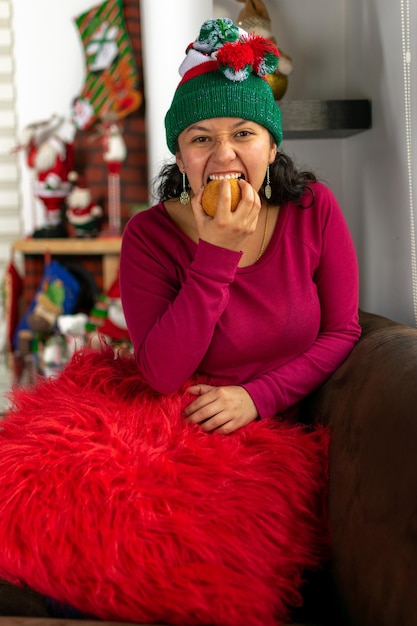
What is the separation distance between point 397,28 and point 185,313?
804 millimetres

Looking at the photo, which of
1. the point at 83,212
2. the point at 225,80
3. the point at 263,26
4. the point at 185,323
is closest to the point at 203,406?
the point at 185,323

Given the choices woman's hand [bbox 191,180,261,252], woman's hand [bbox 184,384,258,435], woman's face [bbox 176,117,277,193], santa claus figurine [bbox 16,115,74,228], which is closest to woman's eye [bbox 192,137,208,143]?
woman's face [bbox 176,117,277,193]

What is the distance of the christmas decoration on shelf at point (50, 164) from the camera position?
3682mm

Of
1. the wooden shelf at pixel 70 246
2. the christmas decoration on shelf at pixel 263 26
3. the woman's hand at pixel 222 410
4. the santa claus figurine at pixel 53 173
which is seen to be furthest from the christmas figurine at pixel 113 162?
the woman's hand at pixel 222 410

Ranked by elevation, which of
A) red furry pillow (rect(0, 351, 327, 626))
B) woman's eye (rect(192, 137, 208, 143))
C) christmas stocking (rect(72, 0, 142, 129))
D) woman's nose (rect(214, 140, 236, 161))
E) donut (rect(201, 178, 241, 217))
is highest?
christmas stocking (rect(72, 0, 142, 129))

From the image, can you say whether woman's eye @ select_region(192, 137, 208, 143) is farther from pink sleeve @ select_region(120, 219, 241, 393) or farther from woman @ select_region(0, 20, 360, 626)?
pink sleeve @ select_region(120, 219, 241, 393)

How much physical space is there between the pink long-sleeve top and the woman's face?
0.14 meters

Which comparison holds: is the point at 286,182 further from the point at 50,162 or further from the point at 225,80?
the point at 50,162

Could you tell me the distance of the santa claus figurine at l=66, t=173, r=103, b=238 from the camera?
12.0 feet

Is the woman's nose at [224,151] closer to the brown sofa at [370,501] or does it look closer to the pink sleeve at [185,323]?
the pink sleeve at [185,323]

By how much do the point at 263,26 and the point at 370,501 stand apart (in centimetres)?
135

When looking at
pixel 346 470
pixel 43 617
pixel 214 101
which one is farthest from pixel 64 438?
pixel 214 101

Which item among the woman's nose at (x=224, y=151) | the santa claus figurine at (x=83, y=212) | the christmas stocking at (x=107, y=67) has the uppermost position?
the christmas stocking at (x=107, y=67)

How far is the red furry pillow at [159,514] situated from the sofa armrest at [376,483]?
6cm
